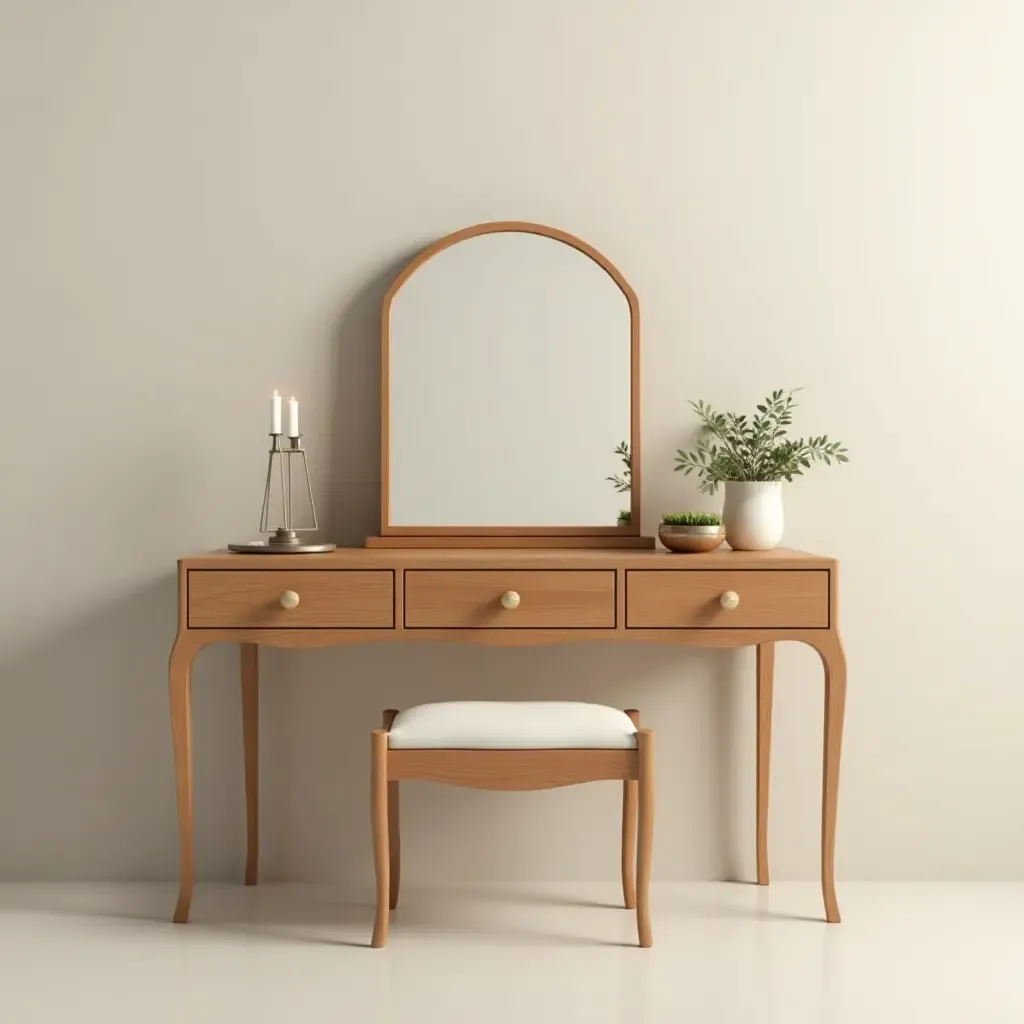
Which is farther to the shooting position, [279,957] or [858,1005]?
[279,957]

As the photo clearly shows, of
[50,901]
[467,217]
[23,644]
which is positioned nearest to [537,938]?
[50,901]

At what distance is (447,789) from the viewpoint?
2.85 metres

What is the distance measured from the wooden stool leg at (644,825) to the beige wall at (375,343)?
0.47 meters

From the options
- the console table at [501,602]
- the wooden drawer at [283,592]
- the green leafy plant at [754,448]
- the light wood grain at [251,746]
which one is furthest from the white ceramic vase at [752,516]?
the light wood grain at [251,746]

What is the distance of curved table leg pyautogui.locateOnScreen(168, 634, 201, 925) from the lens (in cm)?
244

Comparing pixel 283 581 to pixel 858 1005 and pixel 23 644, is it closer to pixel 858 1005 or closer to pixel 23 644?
pixel 23 644

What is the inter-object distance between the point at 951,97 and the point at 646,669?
1541mm

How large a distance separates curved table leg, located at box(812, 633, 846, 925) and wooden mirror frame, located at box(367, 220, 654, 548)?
51 centimetres

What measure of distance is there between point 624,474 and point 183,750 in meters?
1.16

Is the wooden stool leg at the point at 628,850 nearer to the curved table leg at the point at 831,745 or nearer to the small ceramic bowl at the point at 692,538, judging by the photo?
the curved table leg at the point at 831,745

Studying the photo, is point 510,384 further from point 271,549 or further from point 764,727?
point 764,727

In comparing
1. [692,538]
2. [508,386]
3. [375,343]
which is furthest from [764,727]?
[375,343]

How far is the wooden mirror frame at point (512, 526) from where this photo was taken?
279 cm

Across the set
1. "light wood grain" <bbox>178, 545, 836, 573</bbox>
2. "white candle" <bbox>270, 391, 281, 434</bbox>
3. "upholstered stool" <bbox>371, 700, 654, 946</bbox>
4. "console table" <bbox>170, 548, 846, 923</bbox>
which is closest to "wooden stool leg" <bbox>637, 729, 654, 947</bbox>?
"upholstered stool" <bbox>371, 700, 654, 946</bbox>
